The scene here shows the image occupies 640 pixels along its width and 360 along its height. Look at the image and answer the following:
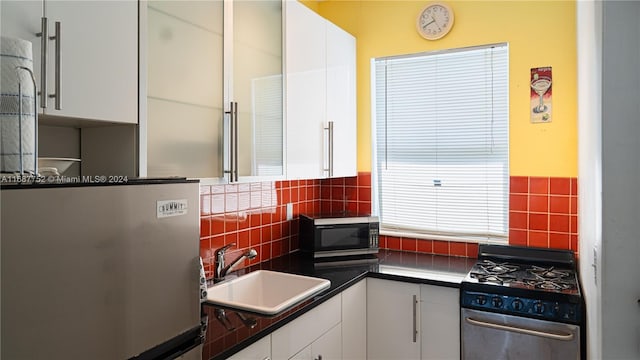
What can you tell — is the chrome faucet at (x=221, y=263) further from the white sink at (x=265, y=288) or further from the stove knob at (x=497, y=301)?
the stove knob at (x=497, y=301)

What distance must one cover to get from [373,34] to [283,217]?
139 centimetres

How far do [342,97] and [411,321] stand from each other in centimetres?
144

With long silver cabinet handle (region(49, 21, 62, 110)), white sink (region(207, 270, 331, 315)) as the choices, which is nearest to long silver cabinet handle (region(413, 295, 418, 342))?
white sink (region(207, 270, 331, 315))

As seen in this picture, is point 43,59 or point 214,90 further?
point 214,90

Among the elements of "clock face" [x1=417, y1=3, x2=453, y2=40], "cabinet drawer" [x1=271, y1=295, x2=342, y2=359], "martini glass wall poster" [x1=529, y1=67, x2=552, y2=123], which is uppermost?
"clock face" [x1=417, y1=3, x2=453, y2=40]

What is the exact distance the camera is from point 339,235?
9.18ft

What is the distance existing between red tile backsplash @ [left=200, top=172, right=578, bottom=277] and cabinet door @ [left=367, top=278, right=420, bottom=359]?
2.11ft

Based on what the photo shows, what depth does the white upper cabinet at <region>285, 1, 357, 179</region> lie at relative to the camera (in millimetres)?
2385

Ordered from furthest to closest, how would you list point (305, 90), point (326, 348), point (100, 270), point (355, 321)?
point (305, 90), point (355, 321), point (326, 348), point (100, 270)

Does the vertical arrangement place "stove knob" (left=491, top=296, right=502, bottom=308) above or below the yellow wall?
below

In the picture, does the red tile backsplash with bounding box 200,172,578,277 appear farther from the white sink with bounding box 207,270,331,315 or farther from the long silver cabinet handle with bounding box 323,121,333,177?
the long silver cabinet handle with bounding box 323,121,333,177

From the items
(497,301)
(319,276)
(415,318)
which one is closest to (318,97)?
(319,276)

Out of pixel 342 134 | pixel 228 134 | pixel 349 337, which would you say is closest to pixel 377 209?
pixel 342 134

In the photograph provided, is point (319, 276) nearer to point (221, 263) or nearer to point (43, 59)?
point (221, 263)
